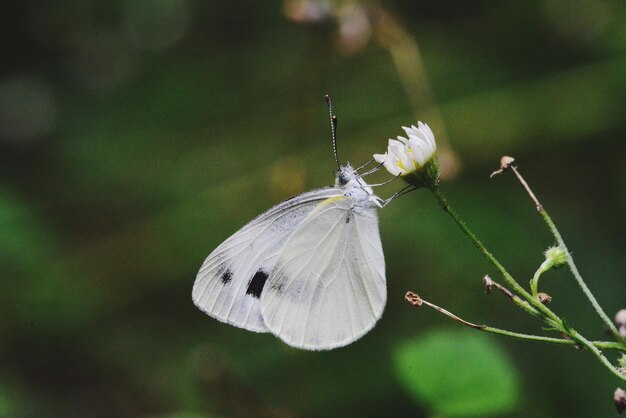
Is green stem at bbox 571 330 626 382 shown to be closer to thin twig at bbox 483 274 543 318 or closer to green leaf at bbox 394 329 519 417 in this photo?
thin twig at bbox 483 274 543 318

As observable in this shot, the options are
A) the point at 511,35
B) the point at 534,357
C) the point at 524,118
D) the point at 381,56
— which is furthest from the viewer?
the point at 381,56

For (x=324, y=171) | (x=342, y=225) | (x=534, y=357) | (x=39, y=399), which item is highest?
(x=324, y=171)

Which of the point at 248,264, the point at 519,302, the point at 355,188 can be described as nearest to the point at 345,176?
the point at 355,188

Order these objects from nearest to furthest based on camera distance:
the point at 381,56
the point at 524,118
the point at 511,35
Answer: the point at 524,118
the point at 511,35
the point at 381,56

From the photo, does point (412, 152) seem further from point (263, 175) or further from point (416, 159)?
point (263, 175)

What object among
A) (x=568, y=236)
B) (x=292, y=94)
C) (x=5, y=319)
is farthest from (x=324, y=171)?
(x=5, y=319)

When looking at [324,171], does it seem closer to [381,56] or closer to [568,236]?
[381,56]
